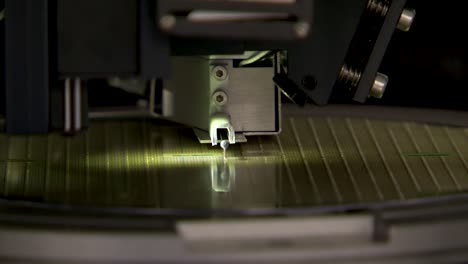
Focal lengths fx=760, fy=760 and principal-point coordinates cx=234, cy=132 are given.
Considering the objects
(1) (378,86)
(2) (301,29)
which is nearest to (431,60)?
(1) (378,86)

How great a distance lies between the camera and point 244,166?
3.52 feet

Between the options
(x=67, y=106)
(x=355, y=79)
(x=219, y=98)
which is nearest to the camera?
(x=67, y=106)

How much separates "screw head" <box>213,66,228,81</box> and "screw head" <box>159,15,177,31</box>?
0.37 m

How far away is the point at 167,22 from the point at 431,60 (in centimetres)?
104

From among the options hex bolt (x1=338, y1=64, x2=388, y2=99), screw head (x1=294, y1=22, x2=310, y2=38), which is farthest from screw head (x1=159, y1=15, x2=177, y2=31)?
hex bolt (x1=338, y1=64, x2=388, y2=99)

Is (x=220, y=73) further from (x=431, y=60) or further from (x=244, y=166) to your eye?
(x=431, y=60)

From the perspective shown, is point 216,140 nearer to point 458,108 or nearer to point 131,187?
point 131,187

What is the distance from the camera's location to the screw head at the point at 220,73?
115cm

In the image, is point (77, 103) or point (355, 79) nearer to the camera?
point (77, 103)

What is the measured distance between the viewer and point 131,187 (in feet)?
3.10

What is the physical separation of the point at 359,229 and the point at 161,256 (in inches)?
8.1

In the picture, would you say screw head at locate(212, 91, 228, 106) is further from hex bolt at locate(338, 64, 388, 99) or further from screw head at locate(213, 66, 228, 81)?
hex bolt at locate(338, 64, 388, 99)

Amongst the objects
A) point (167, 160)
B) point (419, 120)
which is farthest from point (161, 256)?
point (419, 120)

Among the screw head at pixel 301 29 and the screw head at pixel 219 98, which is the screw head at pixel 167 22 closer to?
the screw head at pixel 301 29
